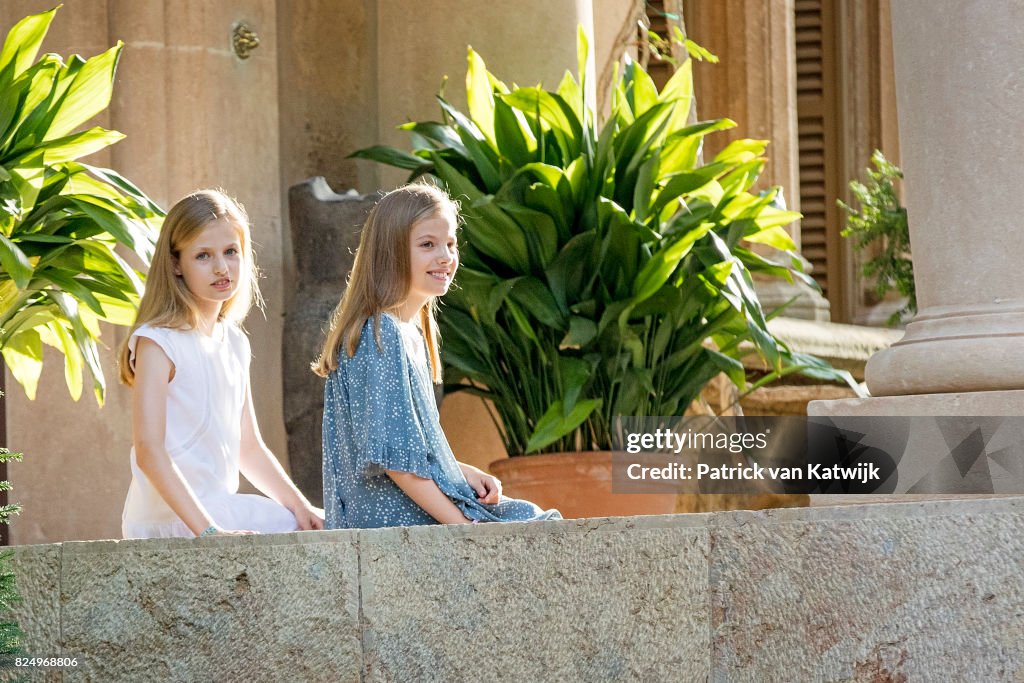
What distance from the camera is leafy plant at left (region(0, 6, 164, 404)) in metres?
3.62

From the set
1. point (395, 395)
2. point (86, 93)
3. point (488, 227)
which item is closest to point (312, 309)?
point (488, 227)

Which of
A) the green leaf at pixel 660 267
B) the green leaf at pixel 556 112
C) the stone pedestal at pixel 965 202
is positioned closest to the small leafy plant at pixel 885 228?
the green leaf at pixel 556 112

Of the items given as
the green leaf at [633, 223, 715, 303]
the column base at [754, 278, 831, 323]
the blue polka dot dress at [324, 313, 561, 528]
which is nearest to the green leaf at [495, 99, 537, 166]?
the green leaf at [633, 223, 715, 303]

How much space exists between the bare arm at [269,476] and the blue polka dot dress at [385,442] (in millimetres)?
161

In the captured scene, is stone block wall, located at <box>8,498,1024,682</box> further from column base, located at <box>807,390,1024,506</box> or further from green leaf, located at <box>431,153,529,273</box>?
green leaf, located at <box>431,153,529,273</box>

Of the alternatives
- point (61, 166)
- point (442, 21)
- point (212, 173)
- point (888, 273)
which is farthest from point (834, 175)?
point (61, 166)

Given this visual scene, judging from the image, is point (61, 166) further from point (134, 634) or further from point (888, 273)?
point (888, 273)

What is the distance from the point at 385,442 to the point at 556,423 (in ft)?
4.85

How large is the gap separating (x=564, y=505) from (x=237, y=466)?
4.14 ft

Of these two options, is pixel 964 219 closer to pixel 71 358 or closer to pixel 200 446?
pixel 200 446

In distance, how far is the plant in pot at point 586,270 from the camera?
4.39 metres

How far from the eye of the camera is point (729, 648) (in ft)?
7.59

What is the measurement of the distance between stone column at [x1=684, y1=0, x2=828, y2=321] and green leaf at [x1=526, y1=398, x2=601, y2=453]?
3.66 m

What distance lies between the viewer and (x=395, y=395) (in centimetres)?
289
